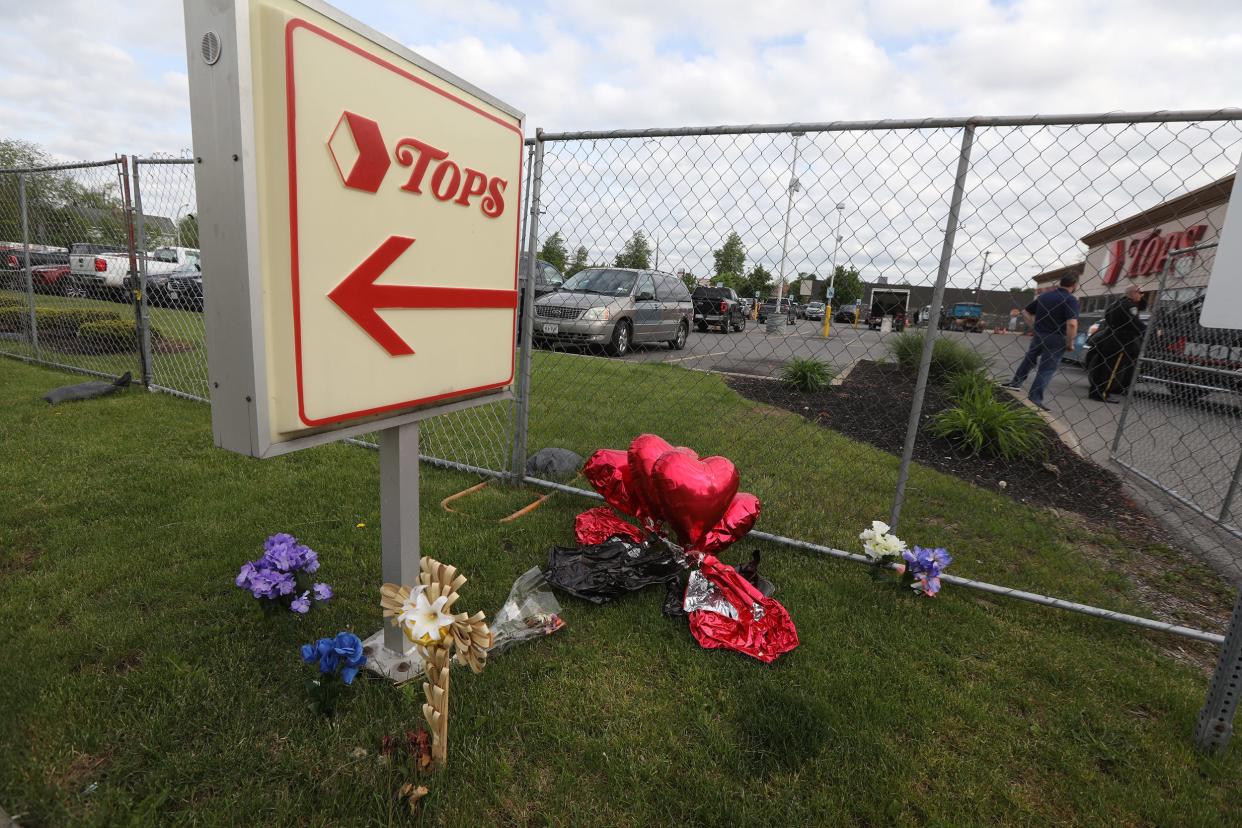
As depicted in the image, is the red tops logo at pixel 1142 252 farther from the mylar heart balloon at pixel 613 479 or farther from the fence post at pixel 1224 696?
the mylar heart balloon at pixel 613 479

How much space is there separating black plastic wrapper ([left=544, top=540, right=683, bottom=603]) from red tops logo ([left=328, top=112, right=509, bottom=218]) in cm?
144

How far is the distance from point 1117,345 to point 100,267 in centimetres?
1181

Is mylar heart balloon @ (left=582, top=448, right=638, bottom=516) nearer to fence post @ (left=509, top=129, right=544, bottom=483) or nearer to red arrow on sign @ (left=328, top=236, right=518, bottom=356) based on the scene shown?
fence post @ (left=509, top=129, right=544, bottom=483)

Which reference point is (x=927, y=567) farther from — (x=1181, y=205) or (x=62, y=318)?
(x=62, y=318)

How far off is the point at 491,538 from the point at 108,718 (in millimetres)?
1445

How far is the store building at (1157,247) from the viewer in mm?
2430

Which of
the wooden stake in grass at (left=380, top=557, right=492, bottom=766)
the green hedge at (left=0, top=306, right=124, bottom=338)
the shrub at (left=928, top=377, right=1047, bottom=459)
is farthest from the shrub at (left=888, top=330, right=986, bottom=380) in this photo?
the green hedge at (left=0, top=306, right=124, bottom=338)

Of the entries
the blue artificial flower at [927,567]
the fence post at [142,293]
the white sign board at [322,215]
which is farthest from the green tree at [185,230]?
the blue artificial flower at [927,567]

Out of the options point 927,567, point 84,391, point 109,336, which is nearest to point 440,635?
point 927,567

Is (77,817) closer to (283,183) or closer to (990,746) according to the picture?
(283,183)

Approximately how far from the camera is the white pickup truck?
5.73 metres

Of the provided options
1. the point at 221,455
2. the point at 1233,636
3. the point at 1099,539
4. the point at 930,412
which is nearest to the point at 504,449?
the point at 221,455

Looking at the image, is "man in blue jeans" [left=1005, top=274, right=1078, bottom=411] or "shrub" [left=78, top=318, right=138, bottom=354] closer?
"man in blue jeans" [left=1005, top=274, right=1078, bottom=411]

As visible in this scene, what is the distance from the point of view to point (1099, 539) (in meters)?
3.36
